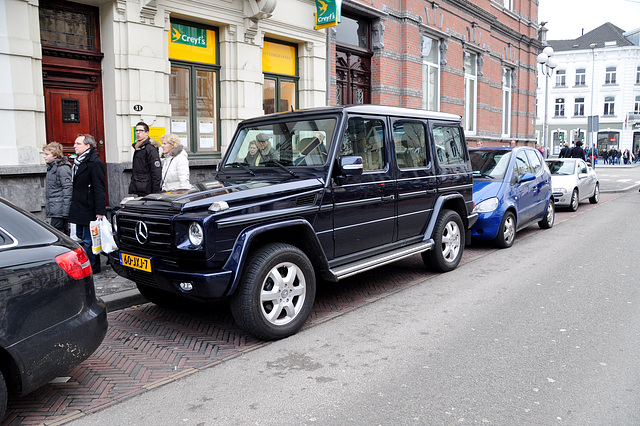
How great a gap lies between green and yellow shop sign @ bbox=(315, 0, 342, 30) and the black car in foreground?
9.83 meters

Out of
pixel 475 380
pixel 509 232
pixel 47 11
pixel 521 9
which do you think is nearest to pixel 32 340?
pixel 475 380

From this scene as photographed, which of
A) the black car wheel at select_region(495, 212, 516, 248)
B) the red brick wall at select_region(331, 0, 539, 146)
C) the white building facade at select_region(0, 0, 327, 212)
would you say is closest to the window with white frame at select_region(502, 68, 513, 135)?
the red brick wall at select_region(331, 0, 539, 146)

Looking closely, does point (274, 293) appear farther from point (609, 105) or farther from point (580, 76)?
point (580, 76)

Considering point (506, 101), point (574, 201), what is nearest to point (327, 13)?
point (574, 201)

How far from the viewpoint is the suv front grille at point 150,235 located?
4402 mm

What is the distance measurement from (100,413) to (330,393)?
1537 mm

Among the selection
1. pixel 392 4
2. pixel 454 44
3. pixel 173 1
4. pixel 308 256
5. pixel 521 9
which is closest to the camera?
pixel 308 256

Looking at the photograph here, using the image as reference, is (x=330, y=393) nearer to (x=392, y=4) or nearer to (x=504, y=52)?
(x=392, y=4)

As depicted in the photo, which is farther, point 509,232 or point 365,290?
point 509,232

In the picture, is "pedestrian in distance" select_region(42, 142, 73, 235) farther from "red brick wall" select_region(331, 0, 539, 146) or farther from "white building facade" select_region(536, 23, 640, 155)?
"white building facade" select_region(536, 23, 640, 155)

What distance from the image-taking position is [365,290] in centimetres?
639

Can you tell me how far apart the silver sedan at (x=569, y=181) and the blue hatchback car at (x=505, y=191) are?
367 cm

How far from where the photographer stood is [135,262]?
4688 mm

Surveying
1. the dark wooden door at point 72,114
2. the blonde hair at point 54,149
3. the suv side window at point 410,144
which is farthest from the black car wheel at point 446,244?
the dark wooden door at point 72,114
